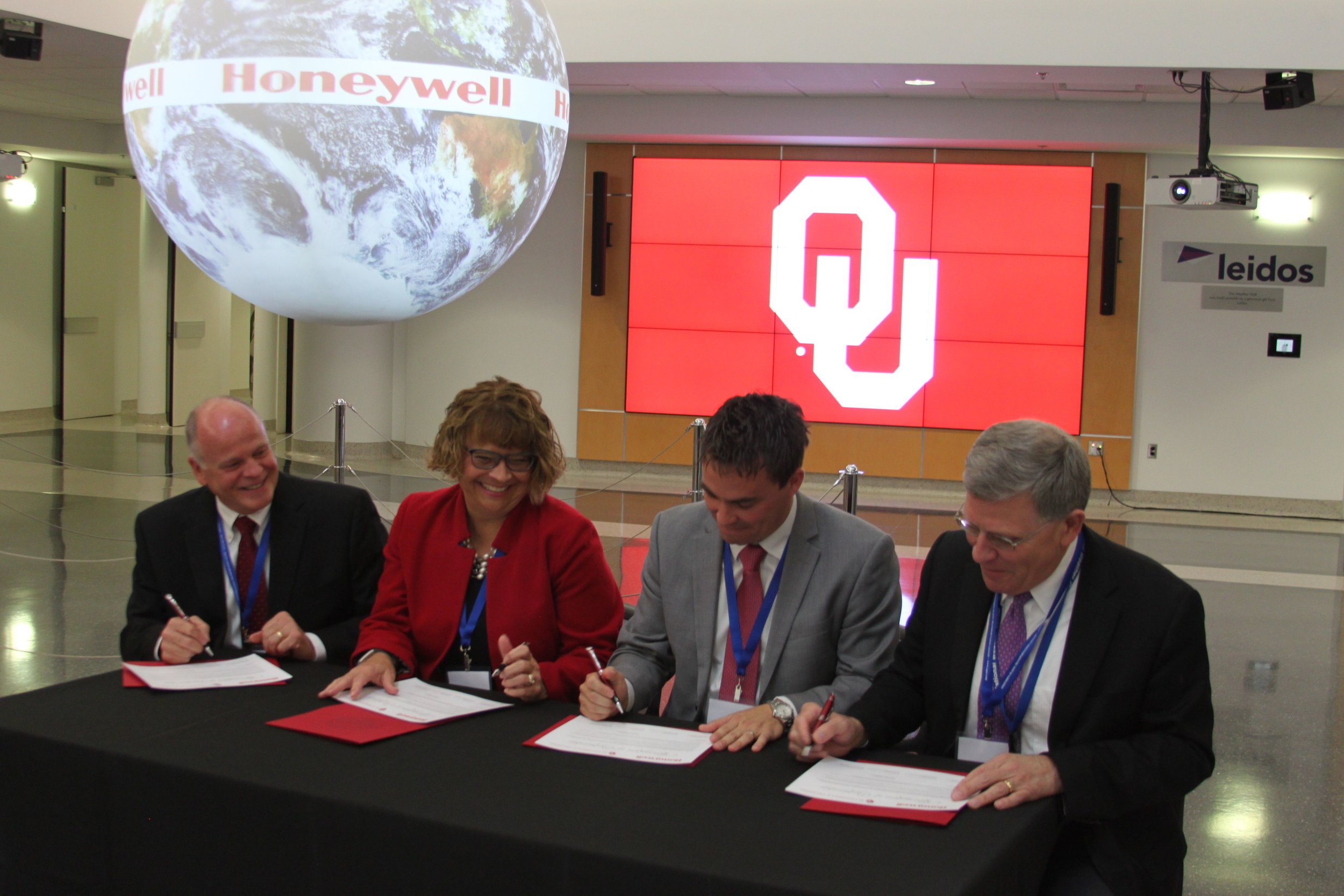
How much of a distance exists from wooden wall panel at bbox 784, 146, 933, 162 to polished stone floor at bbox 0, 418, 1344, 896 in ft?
9.76

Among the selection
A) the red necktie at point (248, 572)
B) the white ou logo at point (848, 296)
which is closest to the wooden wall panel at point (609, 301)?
the white ou logo at point (848, 296)

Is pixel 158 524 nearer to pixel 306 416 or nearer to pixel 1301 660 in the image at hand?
pixel 1301 660

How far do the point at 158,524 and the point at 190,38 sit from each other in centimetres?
153

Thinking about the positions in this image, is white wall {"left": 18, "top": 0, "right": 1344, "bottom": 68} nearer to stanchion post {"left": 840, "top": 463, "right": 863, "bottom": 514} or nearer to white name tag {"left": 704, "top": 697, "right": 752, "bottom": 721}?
stanchion post {"left": 840, "top": 463, "right": 863, "bottom": 514}

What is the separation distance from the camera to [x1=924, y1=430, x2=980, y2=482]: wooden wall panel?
1101 cm

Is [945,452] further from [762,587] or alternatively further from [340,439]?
[762,587]

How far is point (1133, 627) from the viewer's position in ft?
7.66

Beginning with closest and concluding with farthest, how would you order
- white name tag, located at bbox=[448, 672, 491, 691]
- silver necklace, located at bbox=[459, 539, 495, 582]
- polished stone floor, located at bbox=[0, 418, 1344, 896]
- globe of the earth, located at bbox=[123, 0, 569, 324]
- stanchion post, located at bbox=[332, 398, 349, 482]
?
globe of the earth, located at bbox=[123, 0, 569, 324] → white name tag, located at bbox=[448, 672, 491, 691] → silver necklace, located at bbox=[459, 539, 495, 582] → polished stone floor, located at bbox=[0, 418, 1344, 896] → stanchion post, located at bbox=[332, 398, 349, 482]

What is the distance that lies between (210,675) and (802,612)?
53.3 inches

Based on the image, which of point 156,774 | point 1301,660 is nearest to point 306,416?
point 1301,660

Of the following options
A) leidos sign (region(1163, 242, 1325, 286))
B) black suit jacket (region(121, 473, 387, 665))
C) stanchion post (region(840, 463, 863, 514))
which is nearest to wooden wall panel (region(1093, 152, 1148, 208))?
leidos sign (region(1163, 242, 1325, 286))

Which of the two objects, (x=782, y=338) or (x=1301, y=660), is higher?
(x=782, y=338)

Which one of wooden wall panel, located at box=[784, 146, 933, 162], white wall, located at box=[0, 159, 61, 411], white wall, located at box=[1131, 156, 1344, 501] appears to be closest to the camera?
white wall, located at box=[1131, 156, 1344, 501]

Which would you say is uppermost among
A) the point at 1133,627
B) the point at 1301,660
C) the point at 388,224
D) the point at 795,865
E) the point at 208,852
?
the point at 388,224
